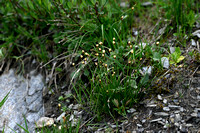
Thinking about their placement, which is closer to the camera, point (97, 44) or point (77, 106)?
point (97, 44)

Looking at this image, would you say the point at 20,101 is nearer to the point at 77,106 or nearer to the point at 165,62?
the point at 77,106

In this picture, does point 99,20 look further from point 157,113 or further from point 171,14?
point 157,113

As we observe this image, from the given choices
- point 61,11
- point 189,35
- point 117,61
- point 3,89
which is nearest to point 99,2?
point 61,11

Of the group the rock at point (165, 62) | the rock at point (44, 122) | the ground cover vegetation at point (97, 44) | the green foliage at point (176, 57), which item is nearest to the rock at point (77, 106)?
the ground cover vegetation at point (97, 44)

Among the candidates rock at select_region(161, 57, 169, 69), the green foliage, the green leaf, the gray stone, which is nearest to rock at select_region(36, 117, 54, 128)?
the gray stone

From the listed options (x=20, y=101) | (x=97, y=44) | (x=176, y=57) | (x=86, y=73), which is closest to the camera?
(x=97, y=44)

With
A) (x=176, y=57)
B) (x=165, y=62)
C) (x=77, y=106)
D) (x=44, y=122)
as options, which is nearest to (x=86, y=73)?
(x=77, y=106)

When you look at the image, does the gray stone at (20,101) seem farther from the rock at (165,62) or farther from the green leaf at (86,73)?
the rock at (165,62)
